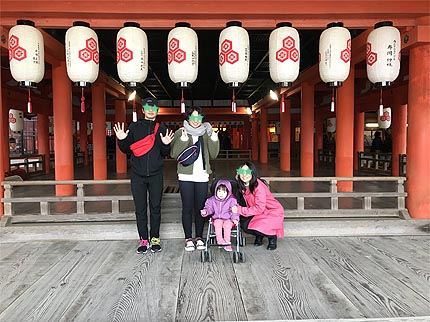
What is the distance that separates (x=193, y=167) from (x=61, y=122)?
4602 mm

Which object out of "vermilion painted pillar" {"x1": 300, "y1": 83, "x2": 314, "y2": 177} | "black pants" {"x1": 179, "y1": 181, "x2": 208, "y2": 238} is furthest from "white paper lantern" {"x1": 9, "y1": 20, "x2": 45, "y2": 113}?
"vermilion painted pillar" {"x1": 300, "y1": 83, "x2": 314, "y2": 177}

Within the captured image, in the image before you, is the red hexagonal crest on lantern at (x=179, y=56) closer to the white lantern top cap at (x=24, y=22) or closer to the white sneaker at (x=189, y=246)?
the white lantern top cap at (x=24, y=22)

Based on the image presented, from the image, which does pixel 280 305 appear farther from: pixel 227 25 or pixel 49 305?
pixel 227 25

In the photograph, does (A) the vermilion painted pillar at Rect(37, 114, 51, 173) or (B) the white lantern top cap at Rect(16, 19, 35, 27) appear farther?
(A) the vermilion painted pillar at Rect(37, 114, 51, 173)

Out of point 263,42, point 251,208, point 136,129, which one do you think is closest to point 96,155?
point 263,42

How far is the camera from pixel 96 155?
1109 cm

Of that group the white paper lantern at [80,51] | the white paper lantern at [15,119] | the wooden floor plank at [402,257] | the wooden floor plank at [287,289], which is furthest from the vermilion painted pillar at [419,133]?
the white paper lantern at [15,119]

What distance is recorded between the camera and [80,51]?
4984 millimetres

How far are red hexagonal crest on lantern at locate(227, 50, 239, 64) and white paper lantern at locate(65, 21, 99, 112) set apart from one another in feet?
6.48

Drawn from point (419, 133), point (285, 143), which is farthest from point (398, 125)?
point (419, 133)

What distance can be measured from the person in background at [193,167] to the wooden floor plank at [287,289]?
89 centimetres

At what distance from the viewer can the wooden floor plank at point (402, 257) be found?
12.4 feet

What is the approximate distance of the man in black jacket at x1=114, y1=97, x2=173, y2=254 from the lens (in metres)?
4.53

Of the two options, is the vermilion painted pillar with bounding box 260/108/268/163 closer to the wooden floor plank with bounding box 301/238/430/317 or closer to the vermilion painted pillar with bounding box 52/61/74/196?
the vermilion painted pillar with bounding box 52/61/74/196
